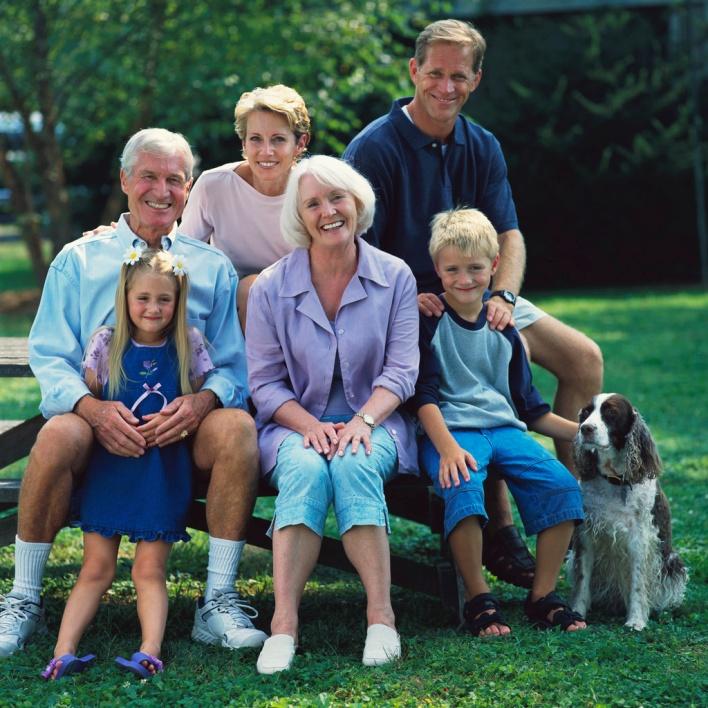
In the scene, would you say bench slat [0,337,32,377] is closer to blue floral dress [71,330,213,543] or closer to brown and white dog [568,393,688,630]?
blue floral dress [71,330,213,543]

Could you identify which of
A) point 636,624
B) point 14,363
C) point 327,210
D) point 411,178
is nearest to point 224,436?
point 327,210

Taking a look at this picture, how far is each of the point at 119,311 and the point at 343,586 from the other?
5.15ft

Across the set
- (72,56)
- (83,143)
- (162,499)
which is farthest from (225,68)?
(162,499)

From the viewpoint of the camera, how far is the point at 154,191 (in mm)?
4246

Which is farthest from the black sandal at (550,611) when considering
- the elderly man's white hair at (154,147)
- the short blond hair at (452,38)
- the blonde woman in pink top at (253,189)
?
the short blond hair at (452,38)

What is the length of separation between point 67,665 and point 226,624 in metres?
0.54

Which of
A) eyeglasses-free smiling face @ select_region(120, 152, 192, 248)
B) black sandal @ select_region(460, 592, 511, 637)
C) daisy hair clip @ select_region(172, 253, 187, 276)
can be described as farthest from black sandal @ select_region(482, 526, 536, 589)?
eyeglasses-free smiling face @ select_region(120, 152, 192, 248)

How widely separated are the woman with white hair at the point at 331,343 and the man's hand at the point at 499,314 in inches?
12.0

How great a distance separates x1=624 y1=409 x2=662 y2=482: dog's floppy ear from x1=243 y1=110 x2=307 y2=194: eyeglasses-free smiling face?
5.45 feet

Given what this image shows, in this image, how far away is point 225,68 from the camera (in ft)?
45.6

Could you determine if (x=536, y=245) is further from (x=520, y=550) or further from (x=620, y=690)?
(x=620, y=690)

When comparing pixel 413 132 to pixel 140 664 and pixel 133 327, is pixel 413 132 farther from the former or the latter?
pixel 140 664

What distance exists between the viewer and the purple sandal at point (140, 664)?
3.67 m

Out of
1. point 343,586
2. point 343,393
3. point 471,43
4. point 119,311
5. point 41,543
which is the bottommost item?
point 343,586
